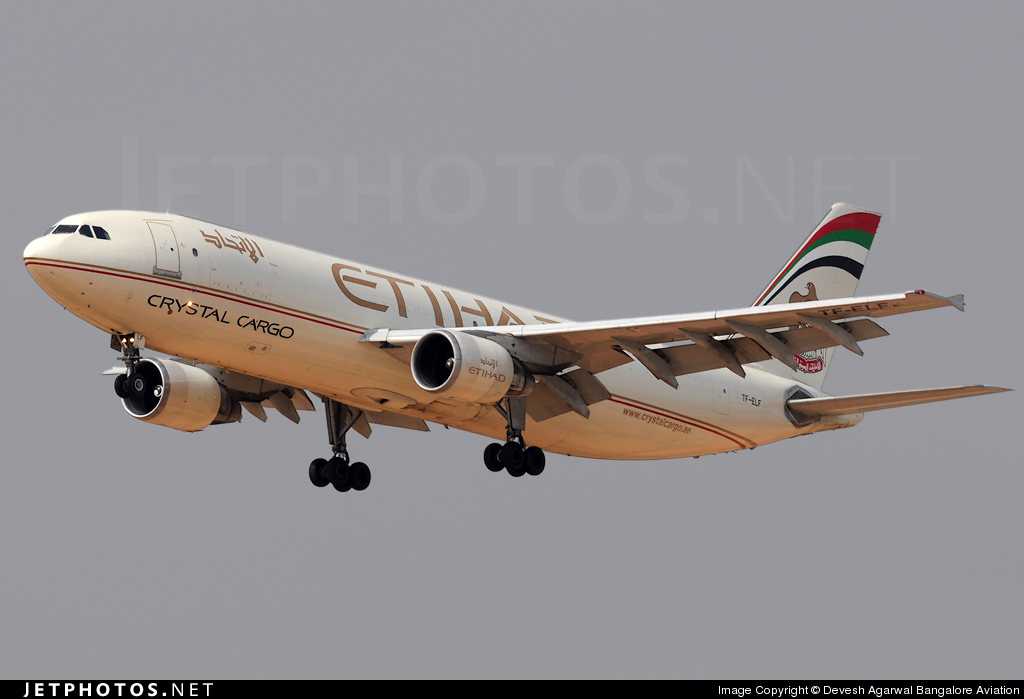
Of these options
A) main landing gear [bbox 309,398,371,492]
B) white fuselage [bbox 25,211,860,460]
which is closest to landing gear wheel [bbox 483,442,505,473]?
white fuselage [bbox 25,211,860,460]

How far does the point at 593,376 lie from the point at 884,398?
24.3 ft

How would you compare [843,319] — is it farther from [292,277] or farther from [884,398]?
[292,277]

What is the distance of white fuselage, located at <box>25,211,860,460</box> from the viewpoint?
26828mm

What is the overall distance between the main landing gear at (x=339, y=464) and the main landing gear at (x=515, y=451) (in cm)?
462

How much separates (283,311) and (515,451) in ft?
21.0

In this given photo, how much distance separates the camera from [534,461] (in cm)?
3161

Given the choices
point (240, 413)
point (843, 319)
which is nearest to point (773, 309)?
point (843, 319)

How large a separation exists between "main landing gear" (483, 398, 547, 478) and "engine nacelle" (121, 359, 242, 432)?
7.36 m

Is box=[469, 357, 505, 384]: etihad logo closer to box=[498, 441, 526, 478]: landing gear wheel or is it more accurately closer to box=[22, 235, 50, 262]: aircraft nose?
box=[498, 441, 526, 478]: landing gear wheel

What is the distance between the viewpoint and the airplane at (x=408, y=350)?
2698 centimetres

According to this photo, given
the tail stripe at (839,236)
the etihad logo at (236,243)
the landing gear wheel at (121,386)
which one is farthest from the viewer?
the tail stripe at (839,236)

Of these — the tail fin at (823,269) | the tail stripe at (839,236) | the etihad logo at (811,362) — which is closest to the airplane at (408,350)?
the etihad logo at (811,362)

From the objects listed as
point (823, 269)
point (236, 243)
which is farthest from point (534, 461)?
point (823, 269)

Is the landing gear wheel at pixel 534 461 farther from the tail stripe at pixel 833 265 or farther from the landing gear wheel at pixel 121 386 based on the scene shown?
the tail stripe at pixel 833 265
